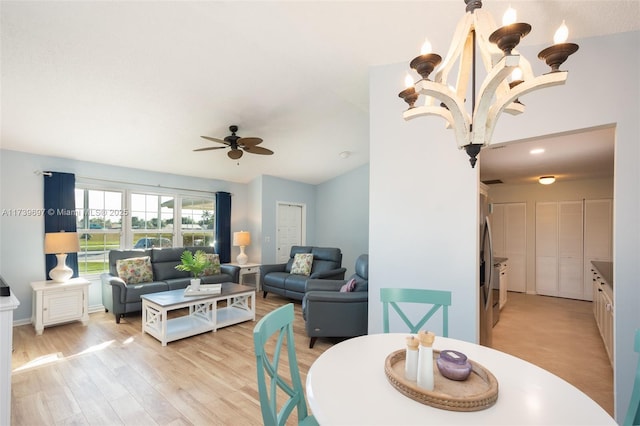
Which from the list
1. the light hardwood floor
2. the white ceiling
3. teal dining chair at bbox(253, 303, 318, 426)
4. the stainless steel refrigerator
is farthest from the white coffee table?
the stainless steel refrigerator

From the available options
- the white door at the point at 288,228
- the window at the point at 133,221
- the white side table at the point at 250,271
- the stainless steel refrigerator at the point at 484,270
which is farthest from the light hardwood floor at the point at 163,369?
the white door at the point at 288,228

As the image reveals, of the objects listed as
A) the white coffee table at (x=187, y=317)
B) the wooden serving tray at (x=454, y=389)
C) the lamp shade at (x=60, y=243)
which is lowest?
the white coffee table at (x=187, y=317)

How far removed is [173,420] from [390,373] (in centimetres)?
176

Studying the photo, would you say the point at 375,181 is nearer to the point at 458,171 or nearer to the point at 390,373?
the point at 458,171

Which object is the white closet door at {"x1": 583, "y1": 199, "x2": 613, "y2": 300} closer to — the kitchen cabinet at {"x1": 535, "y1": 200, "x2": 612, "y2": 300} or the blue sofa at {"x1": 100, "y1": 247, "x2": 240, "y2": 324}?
the kitchen cabinet at {"x1": 535, "y1": 200, "x2": 612, "y2": 300}

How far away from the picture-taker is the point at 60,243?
147 inches

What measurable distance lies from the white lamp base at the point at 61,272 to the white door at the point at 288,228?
3664mm

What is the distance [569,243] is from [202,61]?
6602mm

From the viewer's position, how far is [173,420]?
2.03 metres

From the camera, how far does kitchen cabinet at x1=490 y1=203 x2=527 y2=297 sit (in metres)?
5.91

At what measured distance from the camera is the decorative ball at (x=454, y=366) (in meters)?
1.11

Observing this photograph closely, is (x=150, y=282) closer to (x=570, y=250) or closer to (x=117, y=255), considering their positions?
(x=117, y=255)

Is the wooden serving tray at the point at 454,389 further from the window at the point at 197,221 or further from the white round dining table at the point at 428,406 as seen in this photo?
the window at the point at 197,221

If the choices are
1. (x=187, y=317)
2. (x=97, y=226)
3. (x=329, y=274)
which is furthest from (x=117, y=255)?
(x=329, y=274)
